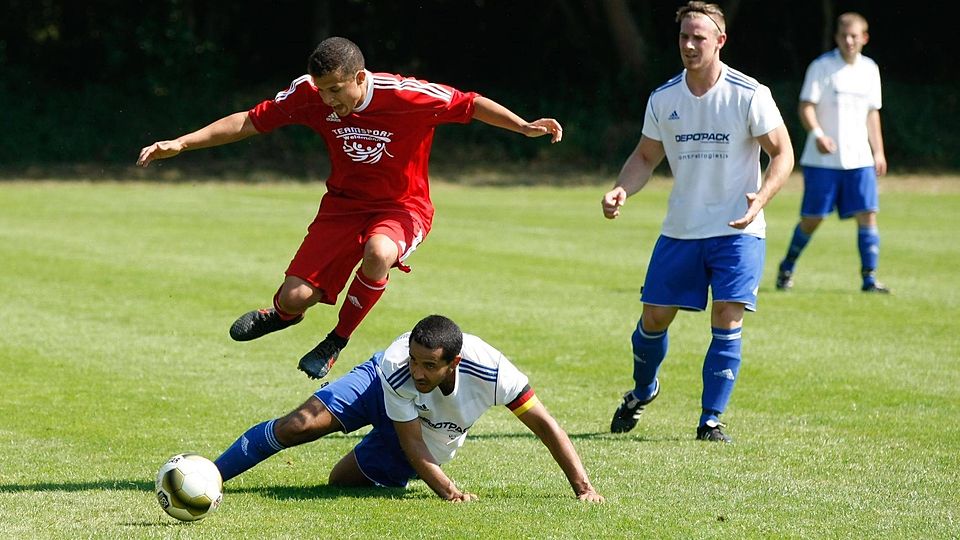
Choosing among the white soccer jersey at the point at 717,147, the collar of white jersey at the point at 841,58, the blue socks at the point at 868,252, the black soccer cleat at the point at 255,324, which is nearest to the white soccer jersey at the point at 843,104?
the collar of white jersey at the point at 841,58

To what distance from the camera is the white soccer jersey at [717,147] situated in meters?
8.11

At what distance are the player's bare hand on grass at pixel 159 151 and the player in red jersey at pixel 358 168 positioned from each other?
0.01 meters

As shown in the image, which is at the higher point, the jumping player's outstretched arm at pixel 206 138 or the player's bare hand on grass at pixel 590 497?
the jumping player's outstretched arm at pixel 206 138

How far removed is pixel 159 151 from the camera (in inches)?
296

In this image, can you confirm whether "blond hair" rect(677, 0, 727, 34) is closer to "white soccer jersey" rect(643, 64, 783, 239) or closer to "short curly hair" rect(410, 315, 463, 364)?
"white soccer jersey" rect(643, 64, 783, 239)

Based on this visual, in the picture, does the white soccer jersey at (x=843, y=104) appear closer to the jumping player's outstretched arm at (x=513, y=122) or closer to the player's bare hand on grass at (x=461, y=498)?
the jumping player's outstretched arm at (x=513, y=122)

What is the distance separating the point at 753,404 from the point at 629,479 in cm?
244

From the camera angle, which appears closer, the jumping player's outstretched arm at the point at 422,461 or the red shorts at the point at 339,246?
the jumping player's outstretched arm at the point at 422,461

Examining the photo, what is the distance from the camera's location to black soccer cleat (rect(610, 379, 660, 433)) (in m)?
8.56

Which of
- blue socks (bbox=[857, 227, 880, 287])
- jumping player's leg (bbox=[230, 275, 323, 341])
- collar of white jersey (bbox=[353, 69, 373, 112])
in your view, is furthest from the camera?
blue socks (bbox=[857, 227, 880, 287])

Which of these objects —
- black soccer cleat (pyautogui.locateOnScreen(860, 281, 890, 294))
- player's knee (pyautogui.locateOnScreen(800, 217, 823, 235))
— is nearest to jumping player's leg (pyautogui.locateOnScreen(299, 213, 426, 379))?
player's knee (pyautogui.locateOnScreen(800, 217, 823, 235))

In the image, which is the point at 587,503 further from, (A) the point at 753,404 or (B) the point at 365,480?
(A) the point at 753,404

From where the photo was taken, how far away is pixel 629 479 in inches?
285

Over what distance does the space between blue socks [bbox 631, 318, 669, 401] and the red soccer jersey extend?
162 centimetres
